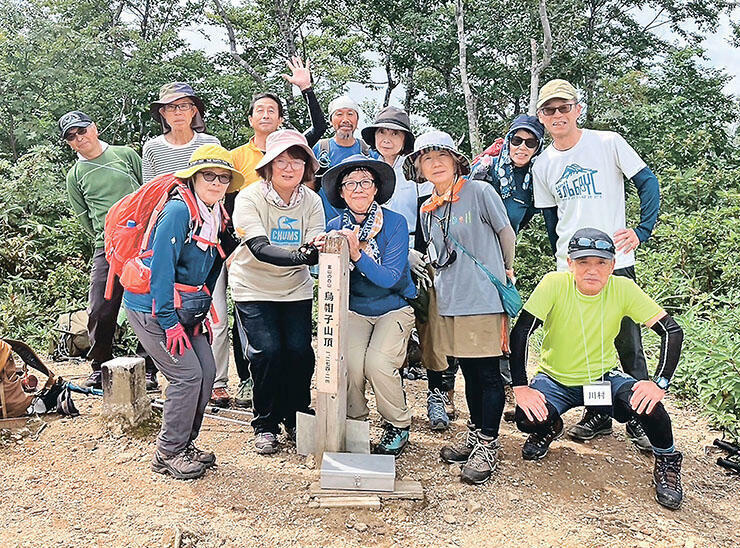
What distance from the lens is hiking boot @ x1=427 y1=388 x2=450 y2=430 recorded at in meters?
4.42

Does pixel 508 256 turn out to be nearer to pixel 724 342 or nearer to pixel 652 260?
pixel 724 342

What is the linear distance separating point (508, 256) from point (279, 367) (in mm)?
1595

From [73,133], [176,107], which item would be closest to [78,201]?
[73,133]

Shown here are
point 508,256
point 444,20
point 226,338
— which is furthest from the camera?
point 444,20

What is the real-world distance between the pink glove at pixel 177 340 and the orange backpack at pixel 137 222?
11.1 inches

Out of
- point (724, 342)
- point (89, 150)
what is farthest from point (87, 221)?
point (724, 342)

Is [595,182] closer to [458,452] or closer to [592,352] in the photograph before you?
[592,352]

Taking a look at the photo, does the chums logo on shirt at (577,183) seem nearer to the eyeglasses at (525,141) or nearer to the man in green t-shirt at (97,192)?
the eyeglasses at (525,141)

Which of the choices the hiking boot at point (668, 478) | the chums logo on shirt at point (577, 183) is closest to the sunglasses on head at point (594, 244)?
the chums logo on shirt at point (577, 183)

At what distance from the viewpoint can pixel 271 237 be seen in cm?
375

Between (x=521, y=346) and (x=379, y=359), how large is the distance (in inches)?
32.7

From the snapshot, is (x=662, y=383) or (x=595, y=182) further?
(x=595, y=182)

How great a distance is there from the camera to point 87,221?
17.1 feet

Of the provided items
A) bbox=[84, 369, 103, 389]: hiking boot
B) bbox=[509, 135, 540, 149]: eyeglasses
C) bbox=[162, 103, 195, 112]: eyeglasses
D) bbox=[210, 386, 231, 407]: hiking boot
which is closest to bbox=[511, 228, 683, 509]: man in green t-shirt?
bbox=[509, 135, 540, 149]: eyeglasses
